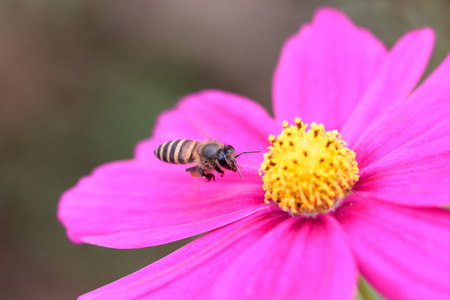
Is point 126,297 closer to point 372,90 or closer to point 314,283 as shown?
point 314,283

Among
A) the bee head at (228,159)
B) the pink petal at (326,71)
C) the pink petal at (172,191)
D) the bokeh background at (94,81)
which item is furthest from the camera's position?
the bokeh background at (94,81)

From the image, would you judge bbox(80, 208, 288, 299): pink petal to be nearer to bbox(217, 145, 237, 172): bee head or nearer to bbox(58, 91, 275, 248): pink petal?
bbox(58, 91, 275, 248): pink petal

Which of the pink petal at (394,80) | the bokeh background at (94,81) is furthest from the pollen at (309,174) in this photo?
the bokeh background at (94,81)

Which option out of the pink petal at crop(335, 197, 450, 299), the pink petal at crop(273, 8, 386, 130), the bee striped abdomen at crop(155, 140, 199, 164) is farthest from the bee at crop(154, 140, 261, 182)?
the pink petal at crop(335, 197, 450, 299)

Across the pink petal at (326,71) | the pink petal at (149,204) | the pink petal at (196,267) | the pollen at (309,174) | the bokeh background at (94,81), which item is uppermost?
the bokeh background at (94,81)

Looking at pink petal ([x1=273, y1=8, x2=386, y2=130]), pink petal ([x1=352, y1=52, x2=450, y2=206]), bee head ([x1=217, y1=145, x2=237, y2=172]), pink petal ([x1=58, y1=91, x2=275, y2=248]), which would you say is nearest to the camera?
pink petal ([x1=352, y1=52, x2=450, y2=206])

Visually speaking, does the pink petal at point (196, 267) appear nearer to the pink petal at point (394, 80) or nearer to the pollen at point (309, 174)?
the pollen at point (309, 174)

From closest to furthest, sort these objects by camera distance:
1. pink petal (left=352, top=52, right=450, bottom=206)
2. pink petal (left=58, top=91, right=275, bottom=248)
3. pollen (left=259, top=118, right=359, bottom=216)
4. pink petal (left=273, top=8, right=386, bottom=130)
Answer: pink petal (left=352, top=52, right=450, bottom=206) < pollen (left=259, top=118, right=359, bottom=216) < pink petal (left=58, top=91, right=275, bottom=248) < pink petal (left=273, top=8, right=386, bottom=130)

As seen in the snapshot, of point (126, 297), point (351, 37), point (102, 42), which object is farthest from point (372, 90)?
point (102, 42)
